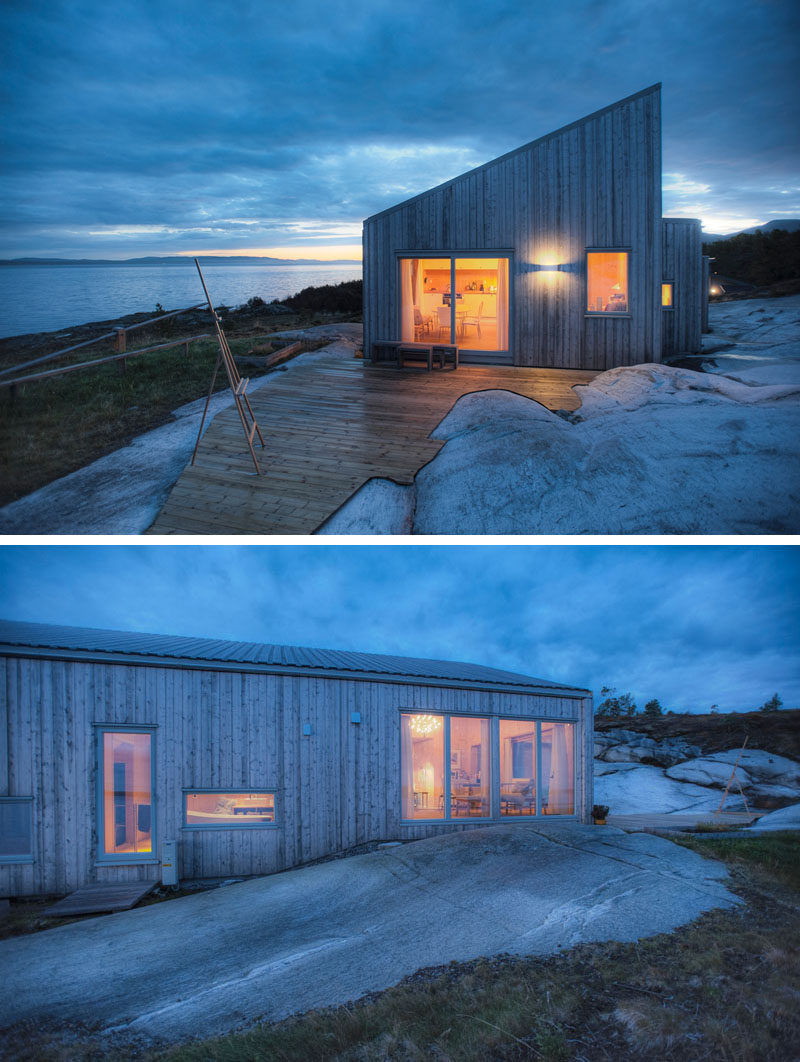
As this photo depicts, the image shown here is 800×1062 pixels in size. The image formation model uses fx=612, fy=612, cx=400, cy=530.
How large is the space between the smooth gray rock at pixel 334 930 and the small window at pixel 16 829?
1.29 meters

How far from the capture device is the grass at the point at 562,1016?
2.78 metres

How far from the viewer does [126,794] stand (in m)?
6.29

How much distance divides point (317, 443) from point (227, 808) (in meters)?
4.14

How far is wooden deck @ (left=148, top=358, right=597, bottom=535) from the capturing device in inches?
Result: 216

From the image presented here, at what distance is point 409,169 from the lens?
12.0 metres

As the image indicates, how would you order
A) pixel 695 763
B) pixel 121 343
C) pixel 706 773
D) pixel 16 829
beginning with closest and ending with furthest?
pixel 16 829, pixel 121 343, pixel 706 773, pixel 695 763

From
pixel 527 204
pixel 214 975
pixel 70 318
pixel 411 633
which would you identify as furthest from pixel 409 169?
pixel 411 633

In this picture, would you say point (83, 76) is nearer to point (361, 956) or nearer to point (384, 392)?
point (384, 392)

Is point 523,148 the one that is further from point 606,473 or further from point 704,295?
point 704,295

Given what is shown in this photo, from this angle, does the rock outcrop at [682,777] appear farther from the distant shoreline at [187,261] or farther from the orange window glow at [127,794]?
the distant shoreline at [187,261]

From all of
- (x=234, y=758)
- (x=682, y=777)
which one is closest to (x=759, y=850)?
(x=234, y=758)

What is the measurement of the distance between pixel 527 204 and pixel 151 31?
6204 millimetres

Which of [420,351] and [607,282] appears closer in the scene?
[607,282]

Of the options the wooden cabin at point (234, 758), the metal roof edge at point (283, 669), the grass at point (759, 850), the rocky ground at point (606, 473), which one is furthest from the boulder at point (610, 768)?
the rocky ground at point (606, 473)
